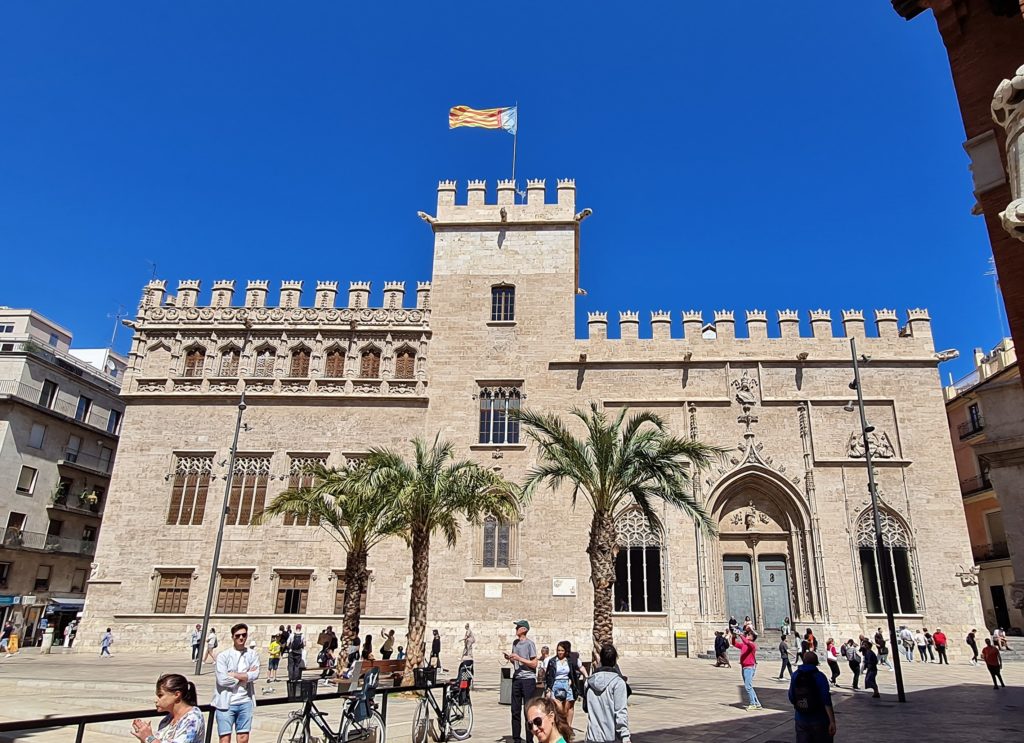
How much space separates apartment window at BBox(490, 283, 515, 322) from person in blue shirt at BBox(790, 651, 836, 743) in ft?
75.2

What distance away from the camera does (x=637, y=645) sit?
24.6 m

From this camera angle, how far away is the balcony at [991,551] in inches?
1281

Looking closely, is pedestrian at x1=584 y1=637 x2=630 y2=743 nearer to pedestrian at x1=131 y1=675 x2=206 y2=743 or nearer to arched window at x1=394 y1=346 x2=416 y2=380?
pedestrian at x1=131 y1=675 x2=206 y2=743

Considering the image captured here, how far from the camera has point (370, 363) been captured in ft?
94.8

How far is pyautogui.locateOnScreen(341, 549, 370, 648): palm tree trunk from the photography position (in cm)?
1845


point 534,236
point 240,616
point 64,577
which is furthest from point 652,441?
point 64,577

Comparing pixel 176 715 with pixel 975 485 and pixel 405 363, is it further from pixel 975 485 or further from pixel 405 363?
pixel 975 485

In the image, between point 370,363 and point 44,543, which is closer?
point 370,363

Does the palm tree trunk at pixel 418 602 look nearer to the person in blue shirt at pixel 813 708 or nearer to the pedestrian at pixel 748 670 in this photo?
the pedestrian at pixel 748 670

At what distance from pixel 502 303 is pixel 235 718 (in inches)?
924

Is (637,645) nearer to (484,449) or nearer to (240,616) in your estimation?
(484,449)

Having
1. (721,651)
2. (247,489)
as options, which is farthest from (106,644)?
(721,651)

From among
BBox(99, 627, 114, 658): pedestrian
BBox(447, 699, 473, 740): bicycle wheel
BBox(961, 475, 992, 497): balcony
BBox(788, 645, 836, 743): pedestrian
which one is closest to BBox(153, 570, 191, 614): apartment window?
BBox(99, 627, 114, 658): pedestrian

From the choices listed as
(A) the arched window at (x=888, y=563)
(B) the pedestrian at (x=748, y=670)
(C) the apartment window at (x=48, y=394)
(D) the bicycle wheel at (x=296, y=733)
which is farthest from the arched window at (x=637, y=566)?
(C) the apartment window at (x=48, y=394)
